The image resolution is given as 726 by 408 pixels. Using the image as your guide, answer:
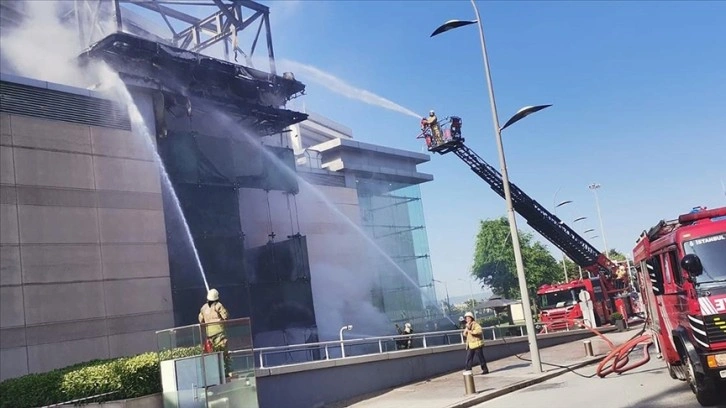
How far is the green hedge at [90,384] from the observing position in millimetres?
10070

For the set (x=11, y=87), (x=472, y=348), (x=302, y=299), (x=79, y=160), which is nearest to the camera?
(x=472, y=348)

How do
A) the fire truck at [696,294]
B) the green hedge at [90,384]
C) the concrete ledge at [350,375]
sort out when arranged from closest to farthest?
the fire truck at [696,294] < the green hedge at [90,384] < the concrete ledge at [350,375]

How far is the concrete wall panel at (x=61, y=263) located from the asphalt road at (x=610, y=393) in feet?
39.1

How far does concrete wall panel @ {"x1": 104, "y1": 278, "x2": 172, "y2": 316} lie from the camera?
17.8m

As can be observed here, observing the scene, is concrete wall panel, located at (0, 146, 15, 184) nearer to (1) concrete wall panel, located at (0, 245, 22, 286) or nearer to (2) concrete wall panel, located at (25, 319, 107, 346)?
(1) concrete wall panel, located at (0, 245, 22, 286)

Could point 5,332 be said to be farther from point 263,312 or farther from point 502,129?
point 502,129

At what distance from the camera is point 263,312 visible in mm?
22156

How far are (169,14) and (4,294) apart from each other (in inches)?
542

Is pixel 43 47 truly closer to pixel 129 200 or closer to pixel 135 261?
pixel 129 200

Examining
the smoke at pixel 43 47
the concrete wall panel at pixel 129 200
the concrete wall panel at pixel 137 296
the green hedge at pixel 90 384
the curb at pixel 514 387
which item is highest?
the smoke at pixel 43 47

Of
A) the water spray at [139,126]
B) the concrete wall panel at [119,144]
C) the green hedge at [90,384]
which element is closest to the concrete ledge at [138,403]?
the green hedge at [90,384]

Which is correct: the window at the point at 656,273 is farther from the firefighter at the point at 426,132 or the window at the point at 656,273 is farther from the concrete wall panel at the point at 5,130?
the concrete wall panel at the point at 5,130

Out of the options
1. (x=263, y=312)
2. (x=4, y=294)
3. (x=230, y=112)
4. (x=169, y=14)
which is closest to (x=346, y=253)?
(x=263, y=312)

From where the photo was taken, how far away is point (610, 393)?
11.0 metres
